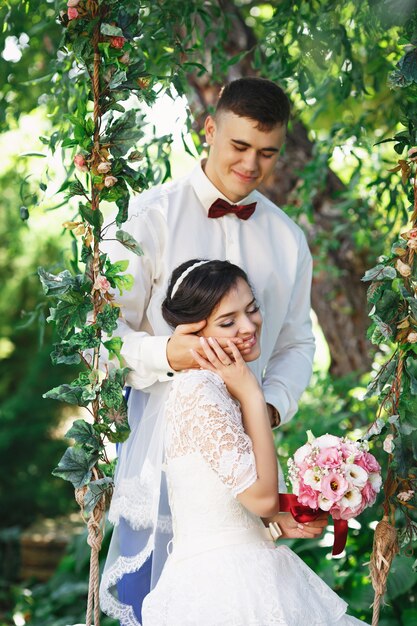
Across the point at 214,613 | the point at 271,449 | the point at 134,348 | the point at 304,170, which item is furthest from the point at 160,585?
the point at 304,170

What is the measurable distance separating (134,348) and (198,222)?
1.96ft

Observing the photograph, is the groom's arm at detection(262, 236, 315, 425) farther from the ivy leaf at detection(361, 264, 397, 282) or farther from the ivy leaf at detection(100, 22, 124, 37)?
the ivy leaf at detection(100, 22, 124, 37)

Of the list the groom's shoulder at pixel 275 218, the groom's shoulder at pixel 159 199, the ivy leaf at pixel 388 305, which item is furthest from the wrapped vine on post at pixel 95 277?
the groom's shoulder at pixel 275 218

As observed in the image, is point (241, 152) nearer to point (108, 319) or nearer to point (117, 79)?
point (117, 79)

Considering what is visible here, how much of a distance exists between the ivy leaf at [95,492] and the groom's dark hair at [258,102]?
1.36 meters

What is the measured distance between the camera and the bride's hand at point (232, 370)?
274 cm

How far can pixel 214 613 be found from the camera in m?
2.49

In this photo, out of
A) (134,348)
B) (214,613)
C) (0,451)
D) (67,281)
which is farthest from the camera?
(0,451)

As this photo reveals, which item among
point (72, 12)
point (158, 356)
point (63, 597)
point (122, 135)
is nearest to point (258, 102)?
point (122, 135)

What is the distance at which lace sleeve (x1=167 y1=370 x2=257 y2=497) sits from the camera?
2.58 meters

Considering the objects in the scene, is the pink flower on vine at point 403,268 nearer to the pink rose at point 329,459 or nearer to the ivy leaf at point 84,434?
the pink rose at point 329,459

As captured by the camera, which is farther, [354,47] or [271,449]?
[354,47]

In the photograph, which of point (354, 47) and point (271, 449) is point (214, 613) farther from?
point (354, 47)

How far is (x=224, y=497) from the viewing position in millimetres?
2703
